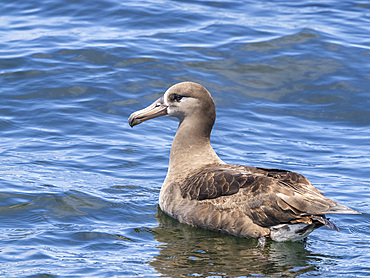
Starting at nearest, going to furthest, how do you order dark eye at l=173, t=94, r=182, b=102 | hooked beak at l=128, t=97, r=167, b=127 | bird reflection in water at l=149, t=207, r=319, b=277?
bird reflection in water at l=149, t=207, r=319, b=277, dark eye at l=173, t=94, r=182, b=102, hooked beak at l=128, t=97, r=167, b=127

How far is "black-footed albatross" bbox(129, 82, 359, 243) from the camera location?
7340 mm

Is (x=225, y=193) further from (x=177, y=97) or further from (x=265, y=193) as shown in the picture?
(x=177, y=97)

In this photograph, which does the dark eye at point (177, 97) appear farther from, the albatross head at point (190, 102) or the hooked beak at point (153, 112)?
the hooked beak at point (153, 112)

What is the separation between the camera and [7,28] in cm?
1564

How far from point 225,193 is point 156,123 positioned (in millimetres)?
4281

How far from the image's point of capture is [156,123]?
1185 centimetres

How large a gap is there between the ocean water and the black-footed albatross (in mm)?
182

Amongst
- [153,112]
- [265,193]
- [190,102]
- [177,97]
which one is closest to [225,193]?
[265,193]

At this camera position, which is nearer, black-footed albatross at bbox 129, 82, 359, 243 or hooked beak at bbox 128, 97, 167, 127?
black-footed albatross at bbox 129, 82, 359, 243

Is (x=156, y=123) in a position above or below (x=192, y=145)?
below

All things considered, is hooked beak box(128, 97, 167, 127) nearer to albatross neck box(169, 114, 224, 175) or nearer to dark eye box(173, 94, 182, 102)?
dark eye box(173, 94, 182, 102)

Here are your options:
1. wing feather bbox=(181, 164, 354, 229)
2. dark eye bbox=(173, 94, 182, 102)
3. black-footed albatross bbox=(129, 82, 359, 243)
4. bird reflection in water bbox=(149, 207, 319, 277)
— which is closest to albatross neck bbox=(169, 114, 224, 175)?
black-footed albatross bbox=(129, 82, 359, 243)

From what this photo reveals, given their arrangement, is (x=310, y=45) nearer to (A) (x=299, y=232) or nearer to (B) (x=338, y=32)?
(B) (x=338, y=32)

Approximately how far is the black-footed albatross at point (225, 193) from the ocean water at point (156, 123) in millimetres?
182
